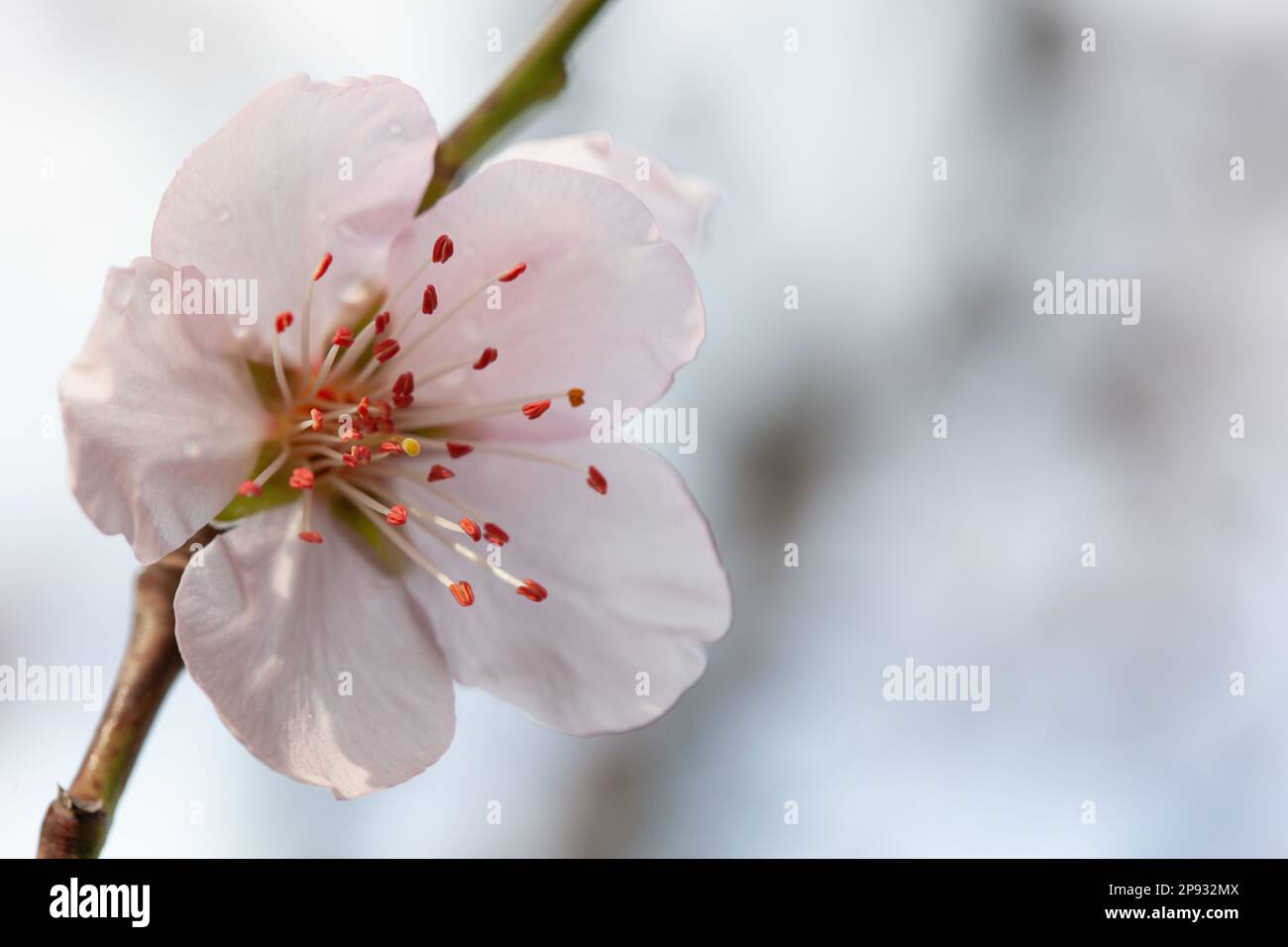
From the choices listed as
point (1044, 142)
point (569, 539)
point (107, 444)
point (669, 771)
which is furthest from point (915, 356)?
point (107, 444)

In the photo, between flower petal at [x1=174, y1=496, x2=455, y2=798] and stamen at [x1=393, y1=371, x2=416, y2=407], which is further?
stamen at [x1=393, y1=371, x2=416, y2=407]

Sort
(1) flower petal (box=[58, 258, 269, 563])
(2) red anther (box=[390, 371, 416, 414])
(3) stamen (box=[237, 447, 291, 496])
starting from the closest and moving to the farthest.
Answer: (1) flower petal (box=[58, 258, 269, 563])
(3) stamen (box=[237, 447, 291, 496])
(2) red anther (box=[390, 371, 416, 414])

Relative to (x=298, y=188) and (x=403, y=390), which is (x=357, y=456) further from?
(x=298, y=188)

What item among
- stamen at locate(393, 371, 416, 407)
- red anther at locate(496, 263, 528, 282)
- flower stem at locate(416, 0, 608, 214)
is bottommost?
stamen at locate(393, 371, 416, 407)

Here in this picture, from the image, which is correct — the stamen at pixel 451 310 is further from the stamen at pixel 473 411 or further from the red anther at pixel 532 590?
the red anther at pixel 532 590

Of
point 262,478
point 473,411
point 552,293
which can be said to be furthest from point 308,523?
point 552,293

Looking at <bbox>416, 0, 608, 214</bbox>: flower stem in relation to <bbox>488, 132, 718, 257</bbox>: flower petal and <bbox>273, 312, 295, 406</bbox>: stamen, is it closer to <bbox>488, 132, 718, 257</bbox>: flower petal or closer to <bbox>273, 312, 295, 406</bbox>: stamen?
<bbox>488, 132, 718, 257</bbox>: flower petal

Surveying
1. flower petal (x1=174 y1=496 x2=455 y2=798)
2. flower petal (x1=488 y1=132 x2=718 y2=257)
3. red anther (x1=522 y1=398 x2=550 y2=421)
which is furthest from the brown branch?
flower petal (x1=488 y1=132 x2=718 y2=257)

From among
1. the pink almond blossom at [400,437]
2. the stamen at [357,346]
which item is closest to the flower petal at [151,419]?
the pink almond blossom at [400,437]
